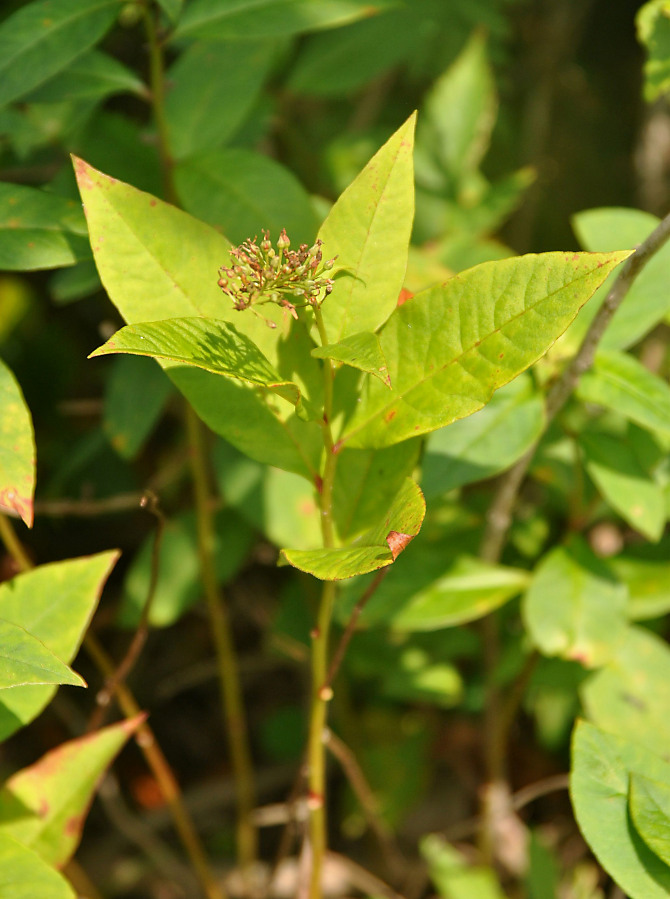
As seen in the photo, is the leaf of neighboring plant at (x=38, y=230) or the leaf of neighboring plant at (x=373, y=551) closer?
the leaf of neighboring plant at (x=373, y=551)

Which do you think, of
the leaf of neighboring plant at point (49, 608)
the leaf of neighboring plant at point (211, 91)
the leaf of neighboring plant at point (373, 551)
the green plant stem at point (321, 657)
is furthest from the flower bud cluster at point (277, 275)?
the leaf of neighboring plant at point (211, 91)

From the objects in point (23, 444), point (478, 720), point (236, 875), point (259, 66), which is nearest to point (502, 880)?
point (478, 720)

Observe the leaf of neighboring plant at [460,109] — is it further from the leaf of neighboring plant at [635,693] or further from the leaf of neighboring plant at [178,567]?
the leaf of neighboring plant at [635,693]

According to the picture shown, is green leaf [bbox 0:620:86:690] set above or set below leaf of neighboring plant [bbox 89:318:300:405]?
below

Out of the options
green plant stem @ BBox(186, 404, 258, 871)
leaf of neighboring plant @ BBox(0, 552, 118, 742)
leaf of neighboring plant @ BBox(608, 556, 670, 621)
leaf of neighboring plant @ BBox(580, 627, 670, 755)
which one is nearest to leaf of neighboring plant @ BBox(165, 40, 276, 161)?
green plant stem @ BBox(186, 404, 258, 871)

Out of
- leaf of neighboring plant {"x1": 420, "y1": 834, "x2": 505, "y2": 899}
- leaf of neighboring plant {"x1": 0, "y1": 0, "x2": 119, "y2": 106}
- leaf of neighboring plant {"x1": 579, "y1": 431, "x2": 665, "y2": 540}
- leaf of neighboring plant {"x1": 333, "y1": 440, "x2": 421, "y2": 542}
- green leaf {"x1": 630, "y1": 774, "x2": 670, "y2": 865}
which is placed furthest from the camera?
leaf of neighboring plant {"x1": 420, "y1": 834, "x2": 505, "y2": 899}

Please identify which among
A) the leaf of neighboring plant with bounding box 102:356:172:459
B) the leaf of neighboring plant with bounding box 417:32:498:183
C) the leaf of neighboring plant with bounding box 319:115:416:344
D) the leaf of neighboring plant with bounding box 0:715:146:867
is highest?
the leaf of neighboring plant with bounding box 417:32:498:183

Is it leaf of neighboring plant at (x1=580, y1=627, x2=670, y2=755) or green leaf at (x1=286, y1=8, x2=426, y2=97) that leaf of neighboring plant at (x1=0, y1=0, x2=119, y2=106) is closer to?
green leaf at (x1=286, y1=8, x2=426, y2=97)

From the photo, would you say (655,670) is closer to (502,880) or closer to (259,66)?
(502,880)
